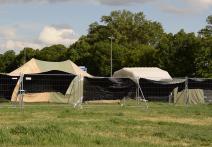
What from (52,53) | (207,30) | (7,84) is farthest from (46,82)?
(52,53)

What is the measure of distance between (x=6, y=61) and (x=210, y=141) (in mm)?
138749

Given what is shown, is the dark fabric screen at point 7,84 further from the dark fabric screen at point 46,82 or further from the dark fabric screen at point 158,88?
the dark fabric screen at point 158,88

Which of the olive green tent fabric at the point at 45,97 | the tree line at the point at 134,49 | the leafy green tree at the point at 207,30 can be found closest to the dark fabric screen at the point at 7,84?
the olive green tent fabric at the point at 45,97

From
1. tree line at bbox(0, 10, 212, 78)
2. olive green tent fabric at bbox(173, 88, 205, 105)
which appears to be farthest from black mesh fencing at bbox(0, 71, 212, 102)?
tree line at bbox(0, 10, 212, 78)

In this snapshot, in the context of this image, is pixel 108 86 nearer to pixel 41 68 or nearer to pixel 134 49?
pixel 41 68

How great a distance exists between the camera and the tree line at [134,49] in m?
75.5

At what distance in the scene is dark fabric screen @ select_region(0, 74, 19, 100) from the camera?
38438mm

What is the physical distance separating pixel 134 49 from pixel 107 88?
243 feet

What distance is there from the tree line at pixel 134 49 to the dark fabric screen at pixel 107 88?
111 feet

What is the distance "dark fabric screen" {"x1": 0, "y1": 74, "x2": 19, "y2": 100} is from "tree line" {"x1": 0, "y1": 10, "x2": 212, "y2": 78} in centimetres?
3295

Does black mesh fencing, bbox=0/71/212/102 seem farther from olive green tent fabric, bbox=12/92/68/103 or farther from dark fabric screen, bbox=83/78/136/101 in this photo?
olive green tent fabric, bbox=12/92/68/103

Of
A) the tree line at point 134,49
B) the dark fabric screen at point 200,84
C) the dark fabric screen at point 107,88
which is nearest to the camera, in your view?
the dark fabric screen at point 107,88

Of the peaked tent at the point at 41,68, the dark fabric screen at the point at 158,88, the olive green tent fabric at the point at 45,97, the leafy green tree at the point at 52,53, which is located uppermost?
the leafy green tree at the point at 52,53

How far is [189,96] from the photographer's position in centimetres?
3641
